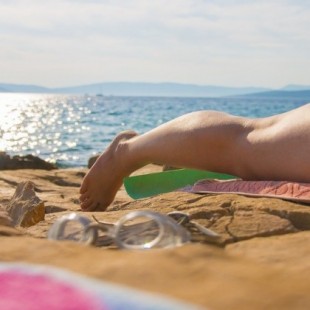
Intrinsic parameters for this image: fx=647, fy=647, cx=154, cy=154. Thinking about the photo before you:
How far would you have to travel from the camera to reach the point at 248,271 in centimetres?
97

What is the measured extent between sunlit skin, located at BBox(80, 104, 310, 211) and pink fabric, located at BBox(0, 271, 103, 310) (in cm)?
132

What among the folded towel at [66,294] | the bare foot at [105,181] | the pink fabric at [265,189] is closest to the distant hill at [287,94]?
the bare foot at [105,181]

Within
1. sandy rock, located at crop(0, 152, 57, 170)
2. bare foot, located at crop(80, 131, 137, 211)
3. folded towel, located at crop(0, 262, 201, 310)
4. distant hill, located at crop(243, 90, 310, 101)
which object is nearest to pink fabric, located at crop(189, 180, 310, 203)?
bare foot, located at crop(80, 131, 137, 211)

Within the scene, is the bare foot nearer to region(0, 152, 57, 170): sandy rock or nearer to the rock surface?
the rock surface

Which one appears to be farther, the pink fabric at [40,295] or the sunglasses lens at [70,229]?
the sunglasses lens at [70,229]

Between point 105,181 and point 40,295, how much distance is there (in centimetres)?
182

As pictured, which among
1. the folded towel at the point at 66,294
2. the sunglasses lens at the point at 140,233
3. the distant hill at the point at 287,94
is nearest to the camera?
the folded towel at the point at 66,294

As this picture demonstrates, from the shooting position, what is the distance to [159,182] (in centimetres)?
295

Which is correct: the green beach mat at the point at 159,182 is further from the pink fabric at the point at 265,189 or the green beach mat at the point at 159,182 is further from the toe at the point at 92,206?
the pink fabric at the point at 265,189

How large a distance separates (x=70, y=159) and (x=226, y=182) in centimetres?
924

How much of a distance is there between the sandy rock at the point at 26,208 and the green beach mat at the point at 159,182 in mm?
461

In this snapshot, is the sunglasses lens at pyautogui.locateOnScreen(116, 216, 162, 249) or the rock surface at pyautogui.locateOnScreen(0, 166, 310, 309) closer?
the rock surface at pyautogui.locateOnScreen(0, 166, 310, 309)

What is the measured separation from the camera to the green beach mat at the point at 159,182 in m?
2.86

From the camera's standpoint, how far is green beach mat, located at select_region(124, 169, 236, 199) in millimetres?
2862
